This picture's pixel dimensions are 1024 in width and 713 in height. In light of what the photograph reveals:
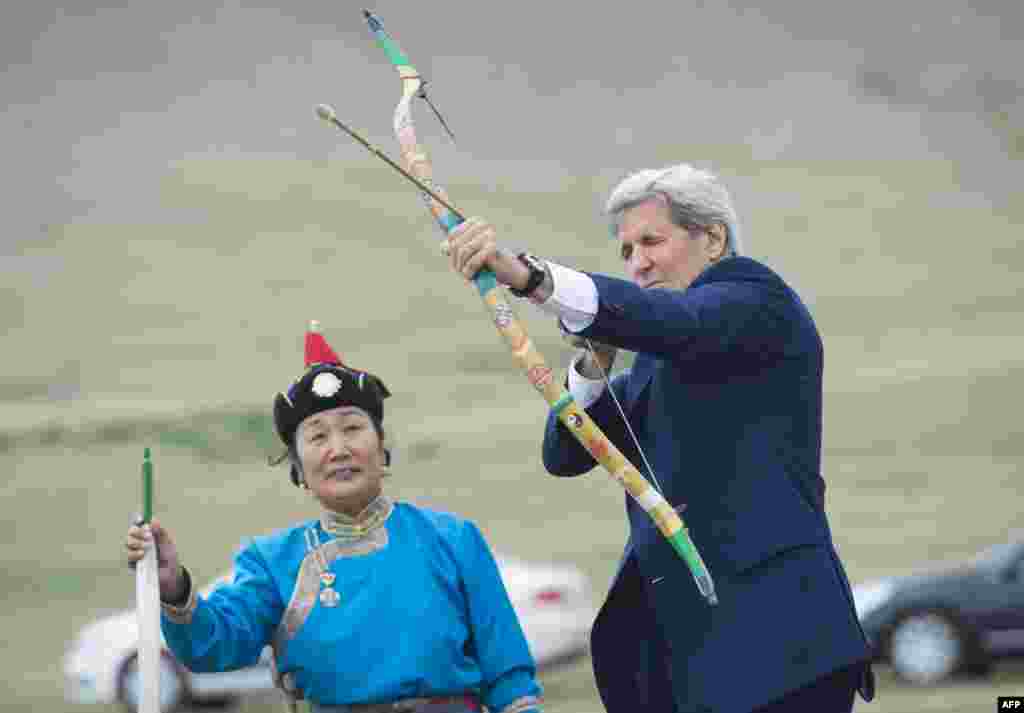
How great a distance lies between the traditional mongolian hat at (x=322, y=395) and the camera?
15.5 ft

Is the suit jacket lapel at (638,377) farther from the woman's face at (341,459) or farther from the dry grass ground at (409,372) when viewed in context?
the dry grass ground at (409,372)

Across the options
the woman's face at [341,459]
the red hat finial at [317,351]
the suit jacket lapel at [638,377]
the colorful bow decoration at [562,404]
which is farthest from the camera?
the red hat finial at [317,351]

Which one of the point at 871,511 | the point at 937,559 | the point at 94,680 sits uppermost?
the point at 871,511

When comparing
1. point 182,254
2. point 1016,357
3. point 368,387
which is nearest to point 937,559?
point 1016,357

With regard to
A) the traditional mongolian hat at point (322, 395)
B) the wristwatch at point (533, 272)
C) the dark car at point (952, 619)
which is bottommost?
the wristwatch at point (533, 272)

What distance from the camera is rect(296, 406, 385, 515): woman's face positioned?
15.2 ft

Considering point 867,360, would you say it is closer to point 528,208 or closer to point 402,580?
point 528,208

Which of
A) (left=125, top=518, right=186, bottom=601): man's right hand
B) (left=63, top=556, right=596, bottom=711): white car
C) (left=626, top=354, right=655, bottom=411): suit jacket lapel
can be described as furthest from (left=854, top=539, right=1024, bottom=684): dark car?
(left=125, top=518, right=186, bottom=601): man's right hand

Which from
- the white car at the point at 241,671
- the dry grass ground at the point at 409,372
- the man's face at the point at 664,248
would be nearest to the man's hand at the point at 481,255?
the man's face at the point at 664,248

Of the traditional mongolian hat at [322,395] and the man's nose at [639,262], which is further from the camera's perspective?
the traditional mongolian hat at [322,395]

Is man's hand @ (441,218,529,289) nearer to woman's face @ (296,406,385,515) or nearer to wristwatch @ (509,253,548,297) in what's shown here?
wristwatch @ (509,253,548,297)

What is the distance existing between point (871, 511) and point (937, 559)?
2.33 m

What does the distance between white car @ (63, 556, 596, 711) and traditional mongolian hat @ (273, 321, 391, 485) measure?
288 inches

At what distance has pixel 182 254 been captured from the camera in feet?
107
